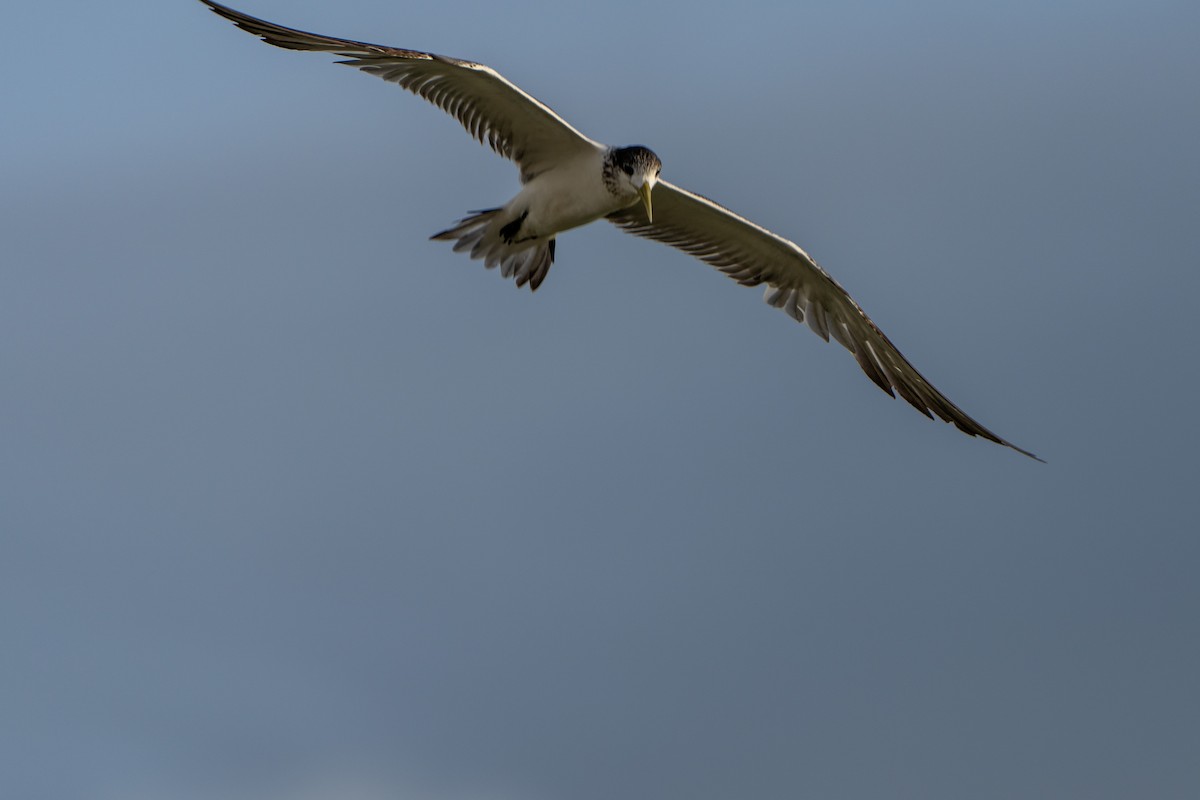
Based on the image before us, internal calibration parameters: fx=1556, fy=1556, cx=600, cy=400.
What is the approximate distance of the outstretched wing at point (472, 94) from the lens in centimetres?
1148

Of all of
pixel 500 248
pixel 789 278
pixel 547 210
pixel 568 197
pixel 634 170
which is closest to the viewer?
pixel 634 170

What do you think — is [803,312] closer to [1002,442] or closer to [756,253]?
[756,253]

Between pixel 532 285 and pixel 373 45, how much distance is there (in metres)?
3.01

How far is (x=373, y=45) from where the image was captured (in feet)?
37.7

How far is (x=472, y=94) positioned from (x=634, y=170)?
144cm

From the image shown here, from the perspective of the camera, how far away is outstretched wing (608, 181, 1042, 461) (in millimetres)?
13750

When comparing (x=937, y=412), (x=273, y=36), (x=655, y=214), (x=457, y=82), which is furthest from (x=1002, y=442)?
(x=273, y=36)

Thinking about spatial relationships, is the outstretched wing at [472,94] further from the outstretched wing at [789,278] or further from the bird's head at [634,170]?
the outstretched wing at [789,278]

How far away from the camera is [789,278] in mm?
14391

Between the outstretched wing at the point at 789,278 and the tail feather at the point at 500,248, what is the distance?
81 centimetres

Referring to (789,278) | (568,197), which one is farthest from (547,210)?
(789,278)

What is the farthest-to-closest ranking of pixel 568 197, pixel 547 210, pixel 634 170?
pixel 547 210
pixel 568 197
pixel 634 170

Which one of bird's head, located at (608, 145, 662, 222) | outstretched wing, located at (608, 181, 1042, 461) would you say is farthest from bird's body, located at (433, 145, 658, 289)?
outstretched wing, located at (608, 181, 1042, 461)

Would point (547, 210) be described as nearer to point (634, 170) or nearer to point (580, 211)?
point (580, 211)
